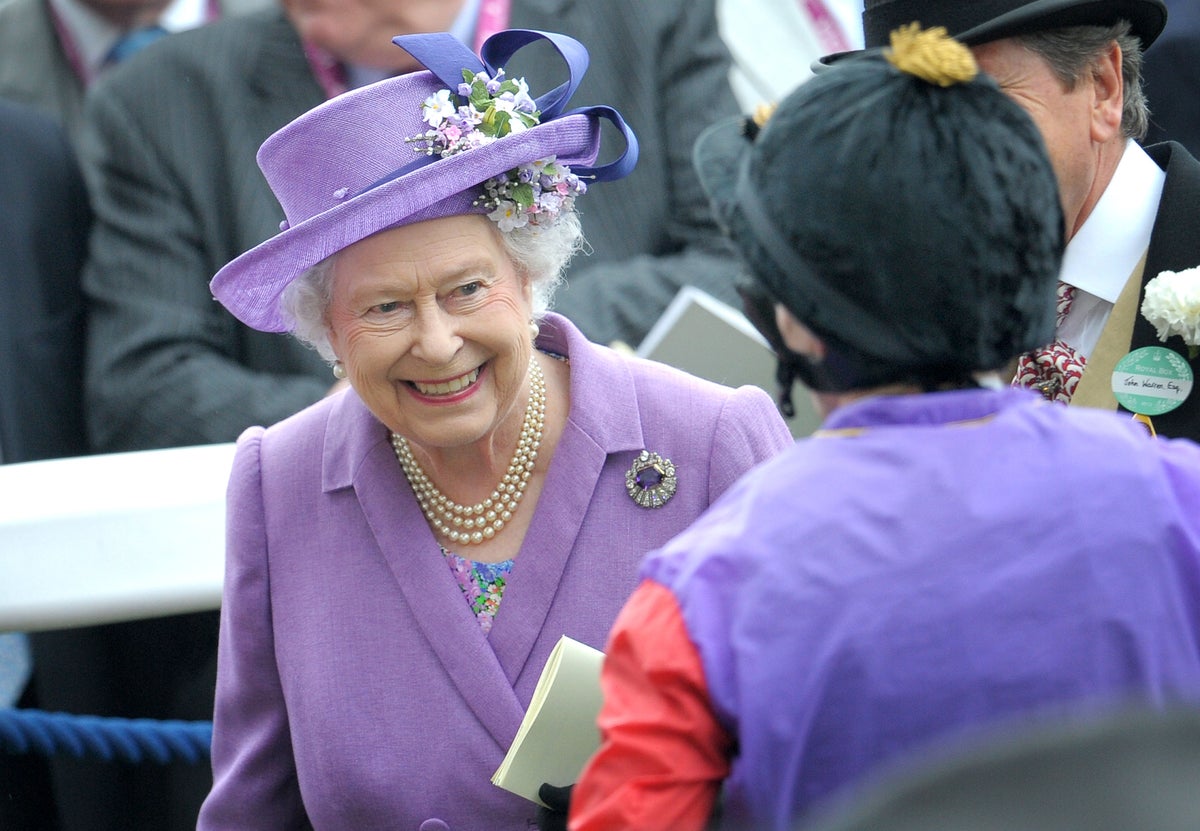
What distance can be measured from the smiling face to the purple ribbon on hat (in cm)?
12

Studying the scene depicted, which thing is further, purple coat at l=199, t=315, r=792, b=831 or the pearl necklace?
the pearl necklace

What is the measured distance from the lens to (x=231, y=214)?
393cm

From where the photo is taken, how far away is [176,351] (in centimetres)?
385

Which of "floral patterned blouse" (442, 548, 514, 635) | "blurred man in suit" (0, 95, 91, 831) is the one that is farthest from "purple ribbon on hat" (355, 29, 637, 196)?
"blurred man in suit" (0, 95, 91, 831)

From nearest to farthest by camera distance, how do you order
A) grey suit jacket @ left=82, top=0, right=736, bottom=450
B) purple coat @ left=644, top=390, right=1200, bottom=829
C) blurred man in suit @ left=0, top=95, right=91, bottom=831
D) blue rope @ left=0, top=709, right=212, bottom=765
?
purple coat @ left=644, top=390, right=1200, bottom=829 → blue rope @ left=0, top=709, right=212, bottom=765 → blurred man in suit @ left=0, top=95, right=91, bottom=831 → grey suit jacket @ left=82, top=0, right=736, bottom=450

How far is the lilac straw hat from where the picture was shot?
2.27 meters

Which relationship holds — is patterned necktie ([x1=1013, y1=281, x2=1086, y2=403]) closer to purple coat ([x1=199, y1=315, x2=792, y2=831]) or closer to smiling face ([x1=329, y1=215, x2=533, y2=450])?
purple coat ([x1=199, y1=315, x2=792, y2=831])

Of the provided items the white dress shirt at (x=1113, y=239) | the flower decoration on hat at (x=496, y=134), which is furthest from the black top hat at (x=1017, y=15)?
the flower decoration on hat at (x=496, y=134)

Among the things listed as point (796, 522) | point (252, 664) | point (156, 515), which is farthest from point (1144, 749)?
point (156, 515)

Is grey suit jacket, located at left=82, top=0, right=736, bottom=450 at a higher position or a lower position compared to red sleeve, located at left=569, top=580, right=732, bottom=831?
lower

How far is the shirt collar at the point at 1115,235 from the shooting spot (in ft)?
8.18

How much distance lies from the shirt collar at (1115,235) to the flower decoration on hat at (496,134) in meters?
0.90

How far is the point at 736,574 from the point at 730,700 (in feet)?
0.39

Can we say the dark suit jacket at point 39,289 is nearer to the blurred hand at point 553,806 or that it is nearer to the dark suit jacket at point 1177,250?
the blurred hand at point 553,806
